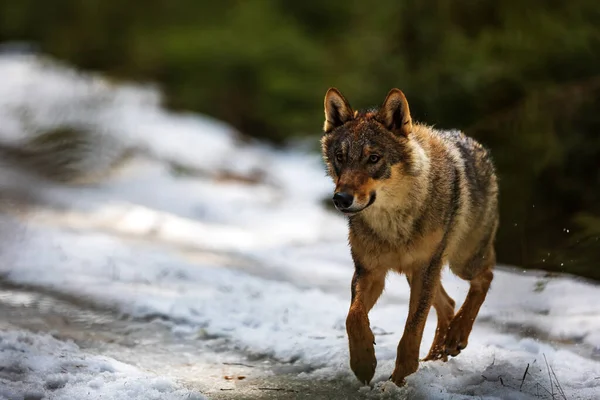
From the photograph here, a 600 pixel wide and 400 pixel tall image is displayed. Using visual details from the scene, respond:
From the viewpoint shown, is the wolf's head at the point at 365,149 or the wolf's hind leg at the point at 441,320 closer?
the wolf's head at the point at 365,149

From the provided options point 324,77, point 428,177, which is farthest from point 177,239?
point 324,77

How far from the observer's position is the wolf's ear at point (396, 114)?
545 cm

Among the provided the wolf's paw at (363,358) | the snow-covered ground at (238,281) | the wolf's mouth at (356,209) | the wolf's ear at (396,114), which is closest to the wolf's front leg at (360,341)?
the wolf's paw at (363,358)

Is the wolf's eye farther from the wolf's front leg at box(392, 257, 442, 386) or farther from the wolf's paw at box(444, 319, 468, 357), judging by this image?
the wolf's paw at box(444, 319, 468, 357)

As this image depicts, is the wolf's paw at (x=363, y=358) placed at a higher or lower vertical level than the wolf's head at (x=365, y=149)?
lower

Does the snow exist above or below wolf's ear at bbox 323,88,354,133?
below

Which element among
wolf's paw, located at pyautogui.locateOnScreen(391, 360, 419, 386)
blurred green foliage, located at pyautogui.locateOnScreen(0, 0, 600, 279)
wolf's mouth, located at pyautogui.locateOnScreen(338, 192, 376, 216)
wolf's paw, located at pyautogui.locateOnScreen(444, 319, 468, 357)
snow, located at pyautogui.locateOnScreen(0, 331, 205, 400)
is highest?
blurred green foliage, located at pyautogui.locateOnScreen(0, 0, 600, 279)

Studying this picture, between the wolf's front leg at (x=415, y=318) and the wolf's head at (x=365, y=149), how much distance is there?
2.10 ft

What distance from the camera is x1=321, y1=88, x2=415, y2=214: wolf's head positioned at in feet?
16.5

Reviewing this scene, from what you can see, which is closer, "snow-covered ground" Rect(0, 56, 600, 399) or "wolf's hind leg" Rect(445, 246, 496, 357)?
"snow-covered ground" Rect(0, 56, 600, 399)

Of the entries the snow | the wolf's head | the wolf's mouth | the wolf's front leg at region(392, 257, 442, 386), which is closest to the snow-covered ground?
the snow

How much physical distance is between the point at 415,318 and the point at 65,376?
7.25ft

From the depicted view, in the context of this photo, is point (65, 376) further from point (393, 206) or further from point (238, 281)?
point (238, 281)

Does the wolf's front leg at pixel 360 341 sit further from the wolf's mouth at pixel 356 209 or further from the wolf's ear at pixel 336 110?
the wolf's ear at pixel 336 110
